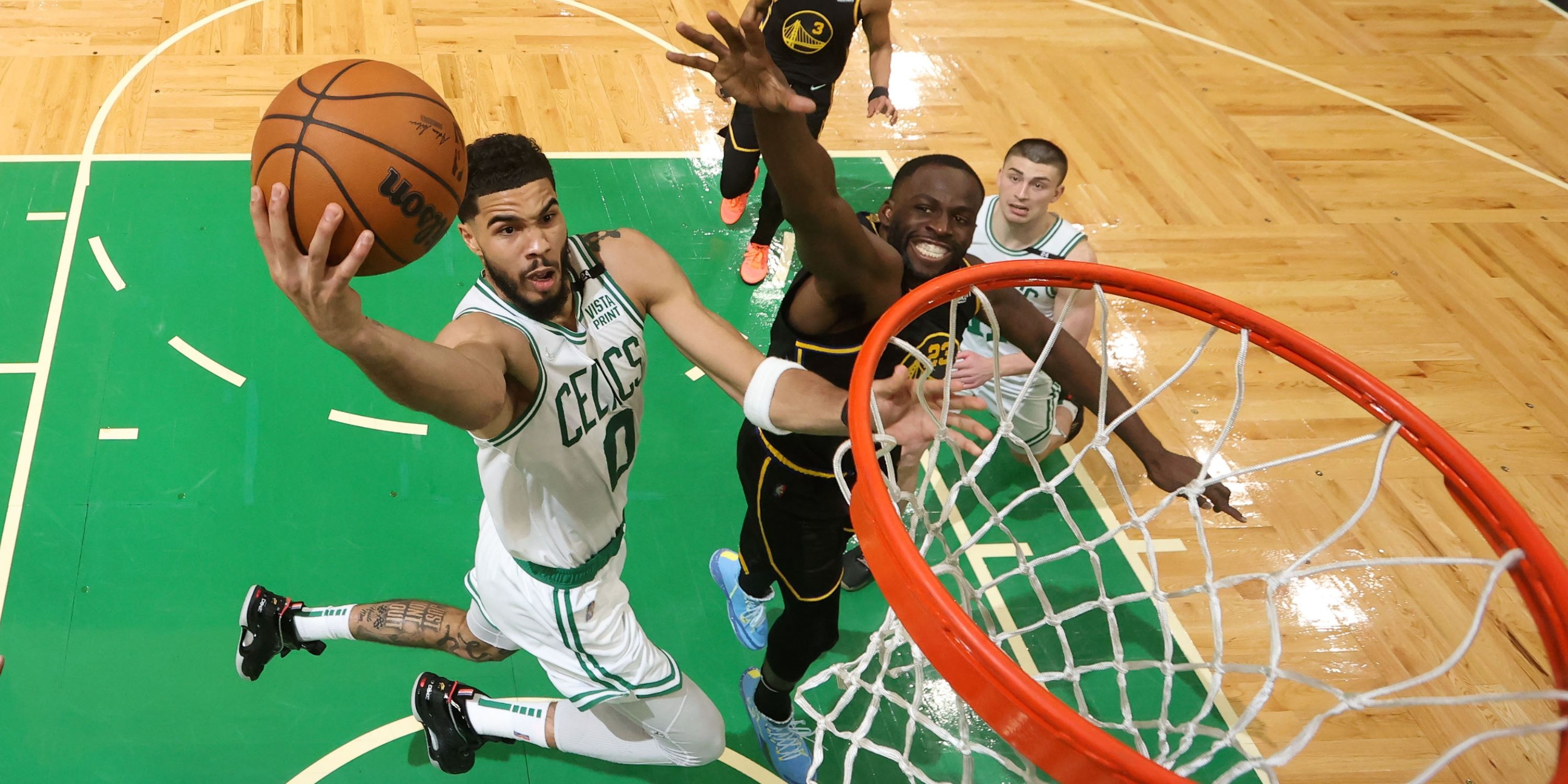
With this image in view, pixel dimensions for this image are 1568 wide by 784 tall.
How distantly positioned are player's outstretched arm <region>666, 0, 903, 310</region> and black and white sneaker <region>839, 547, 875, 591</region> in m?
1.50

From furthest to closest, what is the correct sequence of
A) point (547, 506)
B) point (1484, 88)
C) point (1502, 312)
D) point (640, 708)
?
point (1484, 88) → point (1502, 312) → point (640, 708) → point (547, 506)

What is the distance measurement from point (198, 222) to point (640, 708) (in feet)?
13.0

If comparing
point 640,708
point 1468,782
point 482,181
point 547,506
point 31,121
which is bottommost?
point 31,121

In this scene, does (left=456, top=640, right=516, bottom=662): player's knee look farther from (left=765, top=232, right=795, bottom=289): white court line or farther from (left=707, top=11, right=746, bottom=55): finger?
(left=765, top=232, right=795, bottom=289): white court line

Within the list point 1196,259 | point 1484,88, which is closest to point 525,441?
point 1196,259

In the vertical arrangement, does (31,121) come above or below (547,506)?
below

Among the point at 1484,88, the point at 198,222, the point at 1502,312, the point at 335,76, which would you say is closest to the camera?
the point at 335,76

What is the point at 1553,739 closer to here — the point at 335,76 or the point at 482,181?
the point at 482,181

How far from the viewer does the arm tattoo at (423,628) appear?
351 cm

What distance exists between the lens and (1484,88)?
27.9 ft

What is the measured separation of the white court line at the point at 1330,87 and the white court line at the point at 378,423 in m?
6.38

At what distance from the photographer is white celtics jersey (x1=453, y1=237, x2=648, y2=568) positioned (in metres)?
2.79

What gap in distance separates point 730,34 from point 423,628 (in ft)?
6.96

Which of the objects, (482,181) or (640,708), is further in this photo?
(640,708)
